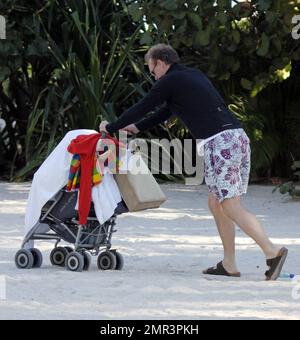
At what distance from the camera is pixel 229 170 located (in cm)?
712

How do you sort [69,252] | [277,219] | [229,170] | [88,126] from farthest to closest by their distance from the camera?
1. [88,126]
2. [277,219]
3. [69,252]
4. [229,170]

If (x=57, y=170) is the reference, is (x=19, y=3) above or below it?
above

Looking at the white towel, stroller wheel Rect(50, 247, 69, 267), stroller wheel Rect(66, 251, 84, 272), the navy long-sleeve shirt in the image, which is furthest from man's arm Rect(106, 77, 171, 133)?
stroller wheel Rect(50, 247, 69, 267)

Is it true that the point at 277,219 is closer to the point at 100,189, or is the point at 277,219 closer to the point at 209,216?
the point at 209,216

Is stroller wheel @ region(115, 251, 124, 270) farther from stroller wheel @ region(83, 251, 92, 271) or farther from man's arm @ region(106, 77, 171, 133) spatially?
man's arm @ region(106, 77, 171, 133)

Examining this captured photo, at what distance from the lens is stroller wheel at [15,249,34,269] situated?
7.61 metres

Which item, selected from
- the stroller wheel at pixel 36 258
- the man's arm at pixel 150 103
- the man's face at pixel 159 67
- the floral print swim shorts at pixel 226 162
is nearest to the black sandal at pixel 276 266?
the floral print swim shorts at pixel 226 162

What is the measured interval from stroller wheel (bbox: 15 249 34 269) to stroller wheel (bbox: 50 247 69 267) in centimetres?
20

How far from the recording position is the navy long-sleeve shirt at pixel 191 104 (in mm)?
7156

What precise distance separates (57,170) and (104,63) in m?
7.08

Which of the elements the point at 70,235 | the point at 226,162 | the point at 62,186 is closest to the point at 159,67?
the point at 226,162

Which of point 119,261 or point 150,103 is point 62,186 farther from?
point 150,103

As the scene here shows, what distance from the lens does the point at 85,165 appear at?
738 centimetres

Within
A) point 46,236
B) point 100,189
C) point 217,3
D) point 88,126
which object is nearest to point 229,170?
point 100,189
